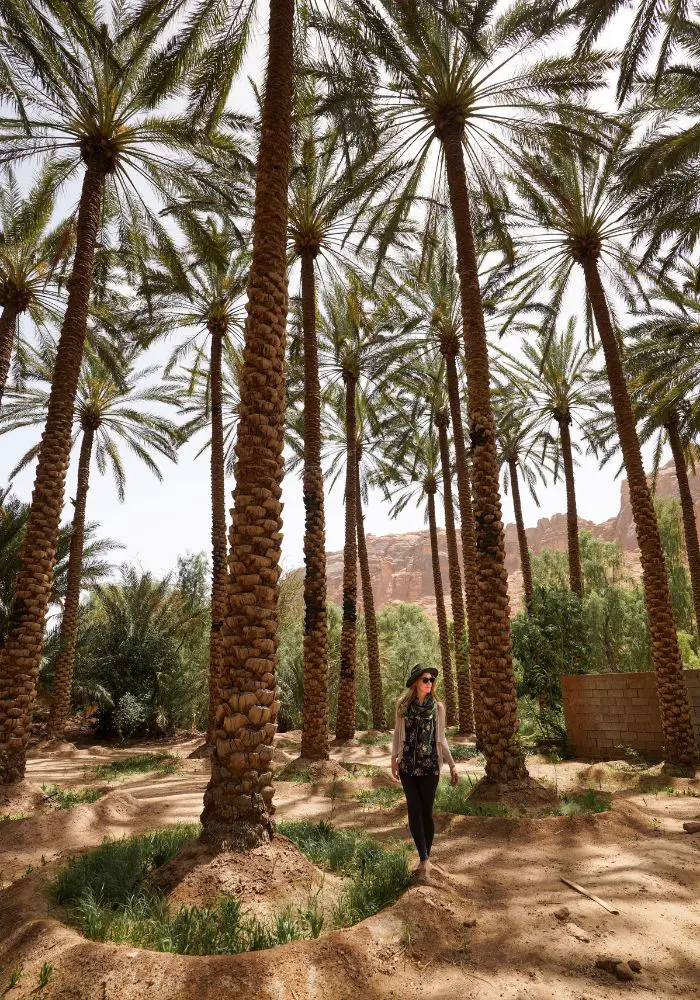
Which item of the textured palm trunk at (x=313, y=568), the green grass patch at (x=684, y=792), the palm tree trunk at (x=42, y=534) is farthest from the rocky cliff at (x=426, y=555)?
the palm tree trunk at (x=42, y=534)

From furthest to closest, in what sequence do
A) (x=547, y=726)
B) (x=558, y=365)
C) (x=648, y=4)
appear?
(x=558, y=365)
(x=547, y=726)
(x=648, y=4)

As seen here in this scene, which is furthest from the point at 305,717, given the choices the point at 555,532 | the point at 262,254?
the point at 555,532

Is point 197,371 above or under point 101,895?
above

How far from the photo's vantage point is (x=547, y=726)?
16797 mm

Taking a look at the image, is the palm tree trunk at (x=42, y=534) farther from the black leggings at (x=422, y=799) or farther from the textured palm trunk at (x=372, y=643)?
the textured palm trunk at (x=372, y=643)

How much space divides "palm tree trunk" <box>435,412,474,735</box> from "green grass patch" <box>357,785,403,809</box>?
917cm

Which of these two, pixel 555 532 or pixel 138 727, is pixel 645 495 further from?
pixel 555 532

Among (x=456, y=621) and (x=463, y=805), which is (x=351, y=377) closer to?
(x=456, y=621)

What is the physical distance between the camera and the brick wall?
40.9 ft

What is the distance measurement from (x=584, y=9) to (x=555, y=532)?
108123mm

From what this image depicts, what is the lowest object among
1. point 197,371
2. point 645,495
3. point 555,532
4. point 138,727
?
point 138,727

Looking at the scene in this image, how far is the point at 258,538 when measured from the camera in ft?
18.8

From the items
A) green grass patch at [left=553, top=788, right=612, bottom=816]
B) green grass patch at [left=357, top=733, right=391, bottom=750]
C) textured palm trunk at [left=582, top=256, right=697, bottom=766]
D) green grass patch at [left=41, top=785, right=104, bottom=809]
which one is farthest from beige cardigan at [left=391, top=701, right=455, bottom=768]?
green grass patch at [left=357, top=733, right=391, bottom=750]

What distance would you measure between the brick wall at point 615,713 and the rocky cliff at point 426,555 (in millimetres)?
76050
